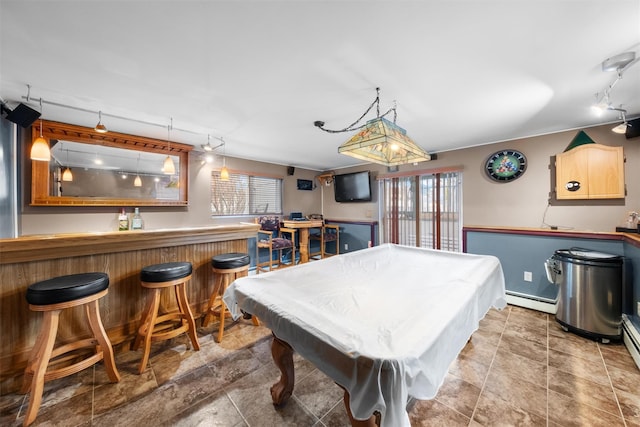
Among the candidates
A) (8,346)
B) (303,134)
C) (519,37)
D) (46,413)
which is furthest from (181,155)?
(519,37)

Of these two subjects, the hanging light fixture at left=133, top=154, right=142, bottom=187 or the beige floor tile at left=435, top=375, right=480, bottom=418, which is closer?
the beige floor tile at left=435, top=375, right=480, bottom=418

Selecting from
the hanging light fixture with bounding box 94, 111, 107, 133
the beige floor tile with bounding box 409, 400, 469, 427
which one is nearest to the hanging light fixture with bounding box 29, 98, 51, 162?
the hanging light fixture with bounding box 94, 111, 107, 133

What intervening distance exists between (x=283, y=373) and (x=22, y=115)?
10.4 ft

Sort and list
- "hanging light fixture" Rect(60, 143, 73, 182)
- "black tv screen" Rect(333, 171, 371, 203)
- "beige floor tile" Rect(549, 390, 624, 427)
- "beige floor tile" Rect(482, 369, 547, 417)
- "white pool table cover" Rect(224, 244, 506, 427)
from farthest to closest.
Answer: "black tv screen" Rect(333, 171, 371, 203) → "hanging light fixture" Rect(60, 143, 73, 182) → "beige floor tile" Rect(482, 369, 547, 417) → "beige floor tile" Rect(549, 390, 624, 427) → "white pool table cover" Rect(224, 244, 506, 427)

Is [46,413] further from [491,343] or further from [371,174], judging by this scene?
[371,174]

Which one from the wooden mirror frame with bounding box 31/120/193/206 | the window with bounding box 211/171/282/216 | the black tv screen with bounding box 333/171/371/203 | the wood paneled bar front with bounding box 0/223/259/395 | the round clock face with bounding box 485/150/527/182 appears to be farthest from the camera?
the black tv screen with bounding box 333/171/371/203

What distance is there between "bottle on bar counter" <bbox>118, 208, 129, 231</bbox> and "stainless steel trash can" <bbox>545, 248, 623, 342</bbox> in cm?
543

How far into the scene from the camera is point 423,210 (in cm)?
438

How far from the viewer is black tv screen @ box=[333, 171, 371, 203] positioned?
516 centimetres

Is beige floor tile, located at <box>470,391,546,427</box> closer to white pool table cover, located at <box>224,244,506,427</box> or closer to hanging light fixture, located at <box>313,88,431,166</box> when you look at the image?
white pool table cover, located at <box>224,244,506,427</box>

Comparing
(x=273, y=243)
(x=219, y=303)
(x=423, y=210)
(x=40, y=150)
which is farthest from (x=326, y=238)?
(x=40, y=150)

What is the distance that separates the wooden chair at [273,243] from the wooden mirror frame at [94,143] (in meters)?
1.46

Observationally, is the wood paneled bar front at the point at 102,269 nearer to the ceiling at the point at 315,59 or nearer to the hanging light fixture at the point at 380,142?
the ceiling at the point at 315,59

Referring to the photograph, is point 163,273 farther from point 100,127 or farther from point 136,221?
point 136,221
